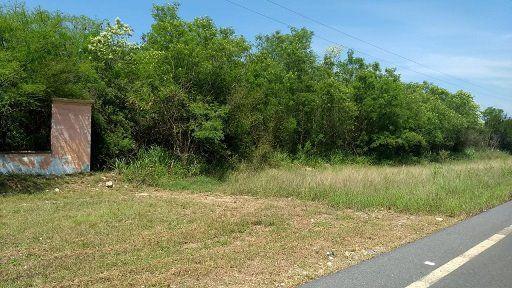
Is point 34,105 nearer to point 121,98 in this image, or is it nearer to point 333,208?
point 121,98

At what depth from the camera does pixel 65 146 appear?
16.2 m

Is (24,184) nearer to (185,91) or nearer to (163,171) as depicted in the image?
(163,171)

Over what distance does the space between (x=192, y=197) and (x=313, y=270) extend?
800cm

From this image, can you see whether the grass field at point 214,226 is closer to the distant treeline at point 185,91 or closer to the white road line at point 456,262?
the white road line at point 456,262

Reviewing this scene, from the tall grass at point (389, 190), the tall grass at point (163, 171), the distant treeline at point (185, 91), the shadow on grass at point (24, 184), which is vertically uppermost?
the distant treeline at point (185, 91)

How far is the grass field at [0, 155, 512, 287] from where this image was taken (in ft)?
20.1

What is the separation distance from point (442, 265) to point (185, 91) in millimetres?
14165

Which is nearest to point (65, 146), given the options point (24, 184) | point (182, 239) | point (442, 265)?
point (24, 184)

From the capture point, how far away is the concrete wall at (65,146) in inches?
604

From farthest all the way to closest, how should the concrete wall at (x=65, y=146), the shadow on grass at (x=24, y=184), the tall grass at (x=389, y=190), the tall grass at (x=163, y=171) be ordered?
1. the tall grass at (x=163, y=171)
2. the concrete wall at (x=65, y=146)
3. the shadow on grass at (x=24, y=184)
4. the tall grass at (x=389, y=190)

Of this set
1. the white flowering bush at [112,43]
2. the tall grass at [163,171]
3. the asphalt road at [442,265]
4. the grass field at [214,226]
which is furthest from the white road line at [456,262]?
the white flowering bush at [112,43]

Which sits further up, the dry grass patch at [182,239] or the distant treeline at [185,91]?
the distant treeline at [185,91]

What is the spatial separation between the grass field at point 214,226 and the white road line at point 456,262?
1.12m

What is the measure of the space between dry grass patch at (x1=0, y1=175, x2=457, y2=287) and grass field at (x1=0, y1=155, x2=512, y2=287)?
0.08 ft
